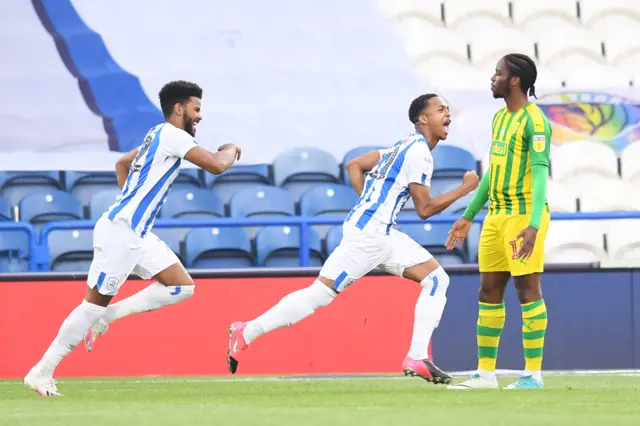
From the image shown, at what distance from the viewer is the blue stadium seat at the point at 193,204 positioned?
38.8 feet

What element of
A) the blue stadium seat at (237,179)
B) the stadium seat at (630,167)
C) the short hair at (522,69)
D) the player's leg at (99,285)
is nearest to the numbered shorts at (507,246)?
the short hair at (522,69)

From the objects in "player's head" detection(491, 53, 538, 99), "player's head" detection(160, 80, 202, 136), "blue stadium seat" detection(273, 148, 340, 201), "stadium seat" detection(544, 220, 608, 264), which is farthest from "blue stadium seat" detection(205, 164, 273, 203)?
"player's head" detection(491, 53, 538, 99)

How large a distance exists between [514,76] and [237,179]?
575 centimetres

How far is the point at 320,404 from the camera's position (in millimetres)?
6012

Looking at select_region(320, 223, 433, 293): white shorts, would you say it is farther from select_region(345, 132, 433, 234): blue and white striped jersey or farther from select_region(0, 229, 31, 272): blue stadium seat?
select_region(0, 229, 31, 272): blue stadium seat

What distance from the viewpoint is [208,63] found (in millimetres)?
13797

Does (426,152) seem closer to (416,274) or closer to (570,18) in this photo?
(416,274)

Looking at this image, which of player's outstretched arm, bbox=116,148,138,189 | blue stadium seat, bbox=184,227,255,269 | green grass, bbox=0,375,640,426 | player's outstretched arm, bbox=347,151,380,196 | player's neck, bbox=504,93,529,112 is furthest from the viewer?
blue stadium seat, bbox=184,227,255,269

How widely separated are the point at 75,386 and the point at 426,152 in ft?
8.71

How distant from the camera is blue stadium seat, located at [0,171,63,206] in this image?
12.1 meters

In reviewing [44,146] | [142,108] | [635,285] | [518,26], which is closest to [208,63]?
[142,108]

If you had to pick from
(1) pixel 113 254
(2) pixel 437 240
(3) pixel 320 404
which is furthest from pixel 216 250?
(3) pixel 320 404

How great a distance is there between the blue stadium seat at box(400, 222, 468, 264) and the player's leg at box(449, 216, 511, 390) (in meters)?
4.33

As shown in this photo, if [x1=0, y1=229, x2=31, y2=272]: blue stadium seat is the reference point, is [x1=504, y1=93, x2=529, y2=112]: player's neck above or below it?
above
